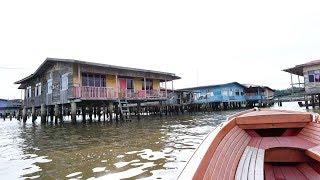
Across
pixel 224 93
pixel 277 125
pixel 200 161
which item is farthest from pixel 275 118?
pixel 224 93

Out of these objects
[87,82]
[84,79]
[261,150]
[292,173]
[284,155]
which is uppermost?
[84,79]

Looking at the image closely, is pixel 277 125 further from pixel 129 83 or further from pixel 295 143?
pixel 129 83

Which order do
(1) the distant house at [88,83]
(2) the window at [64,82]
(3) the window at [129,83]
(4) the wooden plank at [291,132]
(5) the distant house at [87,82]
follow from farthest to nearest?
(3) the window at [129,83] → (2) the window at [64,82] → (5) the distant house at [87,82] → (1) the distant house at [88,83] → (4) the wooden plank at [291,132]

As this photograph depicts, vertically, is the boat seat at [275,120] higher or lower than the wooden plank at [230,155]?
higher

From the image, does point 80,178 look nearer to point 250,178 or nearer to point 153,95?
point 250,178

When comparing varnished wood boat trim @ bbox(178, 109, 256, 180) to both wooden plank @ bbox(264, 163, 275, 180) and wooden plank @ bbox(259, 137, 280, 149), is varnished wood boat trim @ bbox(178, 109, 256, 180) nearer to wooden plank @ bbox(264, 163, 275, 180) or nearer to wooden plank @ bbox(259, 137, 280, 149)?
wooden plank @ bbox(264, 163, 275, 180)

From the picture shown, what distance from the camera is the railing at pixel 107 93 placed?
59.3 ft

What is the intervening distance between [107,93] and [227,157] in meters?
16.8

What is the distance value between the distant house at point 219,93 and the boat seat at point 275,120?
32846 millimetres

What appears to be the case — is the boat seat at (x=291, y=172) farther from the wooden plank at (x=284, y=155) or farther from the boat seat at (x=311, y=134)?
the boat seat at (x=311, y=134)

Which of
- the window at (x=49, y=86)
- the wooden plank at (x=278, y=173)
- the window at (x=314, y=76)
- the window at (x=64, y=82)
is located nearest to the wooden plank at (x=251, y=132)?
the wooden plank at (x=278, y=173)

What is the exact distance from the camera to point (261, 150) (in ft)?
14.2

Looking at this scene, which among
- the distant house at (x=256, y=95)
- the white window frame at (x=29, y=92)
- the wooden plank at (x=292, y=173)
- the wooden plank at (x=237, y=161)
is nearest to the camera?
the wooden plank at (x=237, y=161)

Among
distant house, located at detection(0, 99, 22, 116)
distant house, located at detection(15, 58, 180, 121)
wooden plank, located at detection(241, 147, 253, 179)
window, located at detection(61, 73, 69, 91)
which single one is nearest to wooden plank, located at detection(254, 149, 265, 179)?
wooden plank, located at detection(241, 147, 253, 179)
